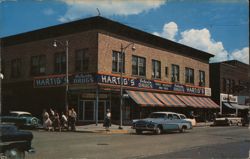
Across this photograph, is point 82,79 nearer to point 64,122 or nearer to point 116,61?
point 116,61

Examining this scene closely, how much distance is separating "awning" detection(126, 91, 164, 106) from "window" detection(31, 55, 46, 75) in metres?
9.01

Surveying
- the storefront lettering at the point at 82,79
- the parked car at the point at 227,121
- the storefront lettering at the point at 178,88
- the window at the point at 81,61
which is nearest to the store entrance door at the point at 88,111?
the storefront lettering at the point at 82,79

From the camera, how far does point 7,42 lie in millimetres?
41094

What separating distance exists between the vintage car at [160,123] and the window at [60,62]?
40.5 ft

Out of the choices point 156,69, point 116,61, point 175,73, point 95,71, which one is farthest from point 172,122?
point 175,73

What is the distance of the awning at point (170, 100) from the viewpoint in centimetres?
3959

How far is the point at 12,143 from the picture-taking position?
974cm

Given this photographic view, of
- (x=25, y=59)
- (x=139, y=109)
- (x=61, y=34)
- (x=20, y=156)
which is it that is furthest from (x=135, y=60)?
(x=20, y=156)

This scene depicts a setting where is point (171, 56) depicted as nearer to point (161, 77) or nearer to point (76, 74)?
point (161, 77)

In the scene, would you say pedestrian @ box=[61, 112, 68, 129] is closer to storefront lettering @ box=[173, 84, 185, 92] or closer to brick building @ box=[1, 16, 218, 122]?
brick building @ box=[1, 16, 218, 122]

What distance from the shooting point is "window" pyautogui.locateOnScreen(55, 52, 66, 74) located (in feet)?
122

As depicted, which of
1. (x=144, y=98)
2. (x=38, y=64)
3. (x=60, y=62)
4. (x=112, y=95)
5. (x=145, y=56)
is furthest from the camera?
(x=145, y=56)

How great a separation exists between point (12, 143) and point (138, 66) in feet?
96.6

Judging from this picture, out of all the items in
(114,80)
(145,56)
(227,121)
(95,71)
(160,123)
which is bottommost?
(227,121)
